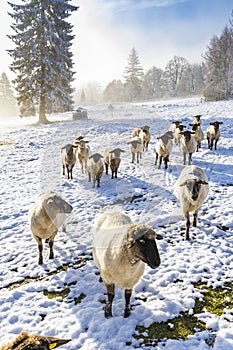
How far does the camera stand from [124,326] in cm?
447

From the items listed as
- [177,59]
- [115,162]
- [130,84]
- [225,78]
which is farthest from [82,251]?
[177,59]

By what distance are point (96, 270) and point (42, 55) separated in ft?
98.4

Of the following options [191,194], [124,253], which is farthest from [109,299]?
[191,194]

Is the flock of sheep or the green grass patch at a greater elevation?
the flock of sheep

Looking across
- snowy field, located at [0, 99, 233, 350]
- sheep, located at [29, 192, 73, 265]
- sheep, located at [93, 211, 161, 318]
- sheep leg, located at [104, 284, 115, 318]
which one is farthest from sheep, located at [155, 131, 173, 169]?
sheep leg, located at [104, 284, 115, 318]

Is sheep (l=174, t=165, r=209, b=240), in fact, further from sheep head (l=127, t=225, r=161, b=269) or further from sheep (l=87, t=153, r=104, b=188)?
sheep (l=87, t=153, r=104, b=188)

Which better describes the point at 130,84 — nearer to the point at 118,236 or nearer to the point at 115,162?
the point at 115,162

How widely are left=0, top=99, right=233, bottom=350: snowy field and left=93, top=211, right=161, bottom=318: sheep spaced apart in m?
0.60

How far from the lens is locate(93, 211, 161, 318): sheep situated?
13.2ft

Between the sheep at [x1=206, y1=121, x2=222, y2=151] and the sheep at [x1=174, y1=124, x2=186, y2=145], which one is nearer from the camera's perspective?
the sheep at [x1=206, y1=121, x2=222, y2=151]

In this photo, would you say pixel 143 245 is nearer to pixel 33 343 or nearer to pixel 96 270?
pixel 33 343

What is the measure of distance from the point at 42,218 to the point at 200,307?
3.85 metres

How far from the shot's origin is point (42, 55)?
3019cm

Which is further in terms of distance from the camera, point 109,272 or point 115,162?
point 115,162
